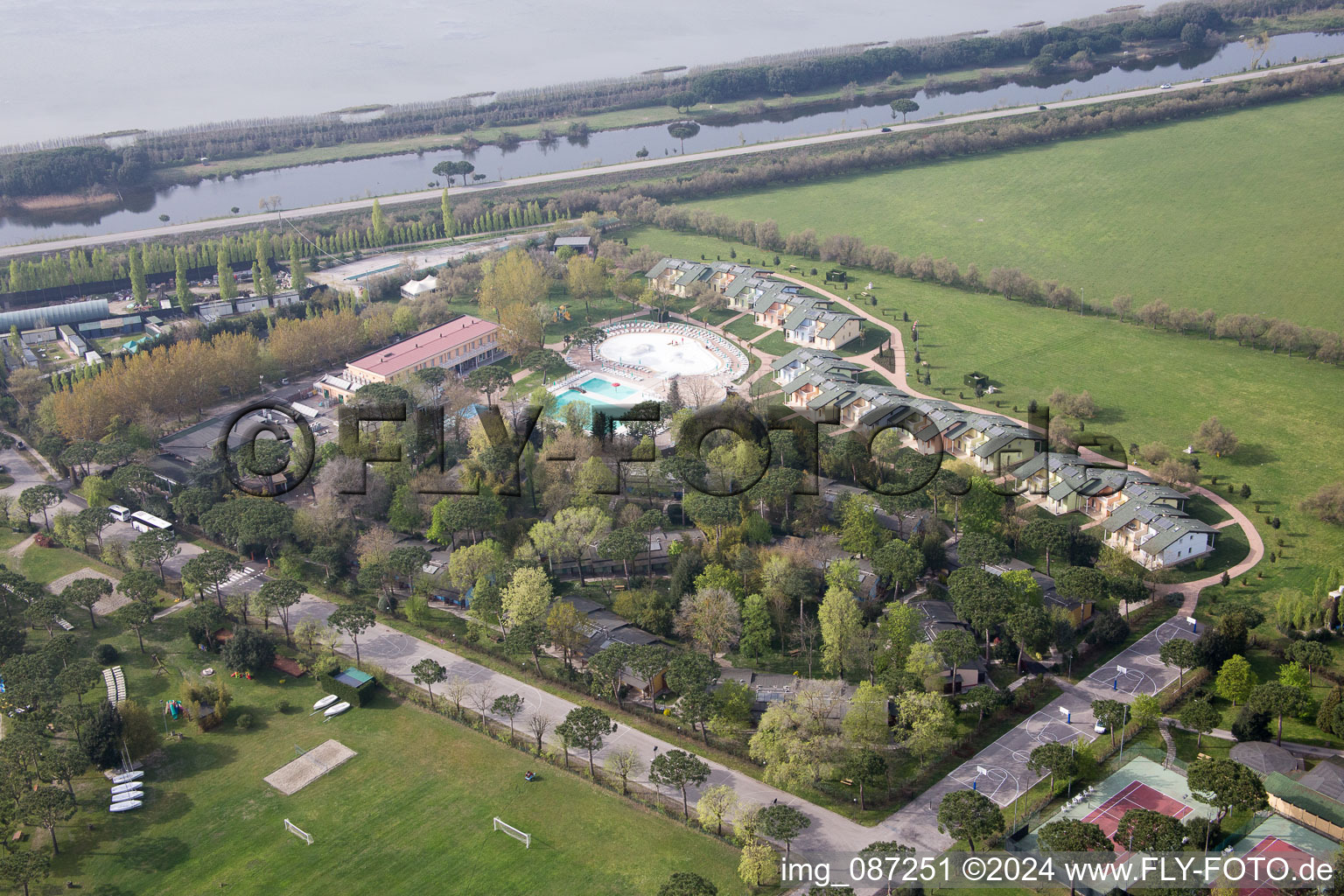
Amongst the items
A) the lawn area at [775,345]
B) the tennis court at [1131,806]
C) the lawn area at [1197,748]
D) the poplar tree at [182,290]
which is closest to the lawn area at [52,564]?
the poplar tree at [182,290]

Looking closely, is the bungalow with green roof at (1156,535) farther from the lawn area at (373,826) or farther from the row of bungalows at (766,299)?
the row of bungalows at (766,299)

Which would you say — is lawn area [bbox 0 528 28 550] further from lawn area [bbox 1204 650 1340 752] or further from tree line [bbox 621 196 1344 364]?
tree line [bbox 621 196 1344 364]

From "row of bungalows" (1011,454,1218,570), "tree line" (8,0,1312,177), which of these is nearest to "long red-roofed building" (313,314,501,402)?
"row of bungalows" (1011,454,1218,570)

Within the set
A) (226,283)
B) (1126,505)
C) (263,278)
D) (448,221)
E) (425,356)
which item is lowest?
(1126,505)

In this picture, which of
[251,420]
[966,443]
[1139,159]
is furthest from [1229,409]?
[251,420]

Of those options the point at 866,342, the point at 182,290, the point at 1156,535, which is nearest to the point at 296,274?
the point at 182,290

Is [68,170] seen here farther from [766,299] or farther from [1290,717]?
[1290,717]

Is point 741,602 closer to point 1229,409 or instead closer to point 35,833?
point 35,833

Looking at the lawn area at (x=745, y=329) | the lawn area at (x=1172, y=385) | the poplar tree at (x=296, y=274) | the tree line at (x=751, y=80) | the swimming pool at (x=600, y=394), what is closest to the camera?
the lawn area at (x=1172, y=385)
